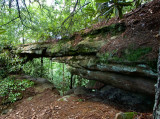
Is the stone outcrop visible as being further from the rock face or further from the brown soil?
the brown soil

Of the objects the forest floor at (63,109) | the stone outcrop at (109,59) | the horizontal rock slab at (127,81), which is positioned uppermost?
the stone outcrop at (109,59)

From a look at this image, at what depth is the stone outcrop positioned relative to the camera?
253 centimetres

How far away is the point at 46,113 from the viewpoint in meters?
3.38

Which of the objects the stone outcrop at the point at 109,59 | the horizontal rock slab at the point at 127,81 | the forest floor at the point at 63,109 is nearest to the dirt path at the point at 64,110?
the forest floor at the point at 63,109

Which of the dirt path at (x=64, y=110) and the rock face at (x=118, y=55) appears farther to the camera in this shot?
the dirt path at (x=64, y=110)

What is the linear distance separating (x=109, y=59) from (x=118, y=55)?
1.04 ft

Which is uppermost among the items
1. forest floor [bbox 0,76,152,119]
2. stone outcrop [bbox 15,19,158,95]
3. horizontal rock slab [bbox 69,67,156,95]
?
stone outcrop [bbox 15,19,158,95]

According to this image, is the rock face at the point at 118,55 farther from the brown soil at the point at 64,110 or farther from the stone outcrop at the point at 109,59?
the brown soil at the point at 64,110

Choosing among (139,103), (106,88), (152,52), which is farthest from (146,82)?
(106,88)

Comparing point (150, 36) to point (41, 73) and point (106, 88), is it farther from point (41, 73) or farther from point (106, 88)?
point (41, 73)

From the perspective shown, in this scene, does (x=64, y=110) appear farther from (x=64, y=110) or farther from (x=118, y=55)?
(x=118, y=55)

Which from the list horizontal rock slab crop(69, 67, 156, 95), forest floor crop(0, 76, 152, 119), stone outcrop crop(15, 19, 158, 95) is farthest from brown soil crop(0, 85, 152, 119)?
stone outcrop crop(15, 19, 158, 95)

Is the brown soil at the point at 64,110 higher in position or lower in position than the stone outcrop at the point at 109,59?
lower

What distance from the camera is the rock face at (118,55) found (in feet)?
8.20
